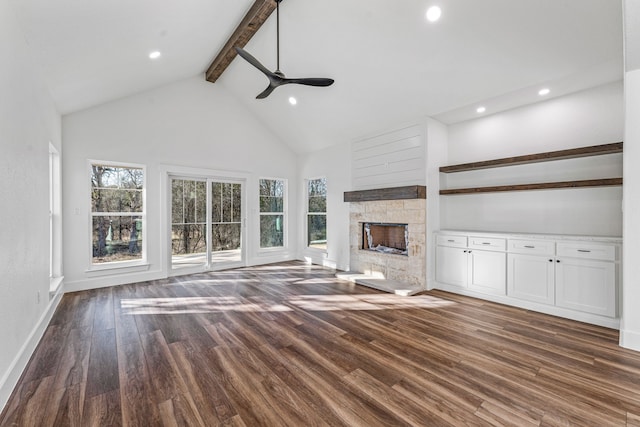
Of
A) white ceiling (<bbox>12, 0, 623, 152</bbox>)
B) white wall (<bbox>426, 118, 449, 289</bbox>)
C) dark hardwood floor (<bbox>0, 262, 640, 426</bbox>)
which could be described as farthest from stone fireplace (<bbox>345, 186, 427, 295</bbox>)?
white ceiling (<bbox>12, 0, 623, 152</bbox>)

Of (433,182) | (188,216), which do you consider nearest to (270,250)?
(188,216)

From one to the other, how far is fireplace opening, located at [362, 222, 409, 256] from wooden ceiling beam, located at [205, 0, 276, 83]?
3.75 metres

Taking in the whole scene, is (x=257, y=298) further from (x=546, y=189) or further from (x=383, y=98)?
(x=546, y=189)

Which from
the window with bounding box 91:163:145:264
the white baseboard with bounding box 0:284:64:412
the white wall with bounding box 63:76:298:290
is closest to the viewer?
the white baseboard with bounding box 0:284:64:412

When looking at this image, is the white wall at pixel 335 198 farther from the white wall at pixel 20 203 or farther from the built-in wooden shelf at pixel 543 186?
the white wall at pixel 20 203

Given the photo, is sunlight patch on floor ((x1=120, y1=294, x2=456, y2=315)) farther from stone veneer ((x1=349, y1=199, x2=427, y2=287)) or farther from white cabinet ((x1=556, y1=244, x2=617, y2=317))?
white cabinet ((x1=556, y1=244, x2=617, y2=317))

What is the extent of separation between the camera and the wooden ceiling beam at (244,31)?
369 cm

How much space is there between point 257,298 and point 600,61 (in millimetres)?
4942

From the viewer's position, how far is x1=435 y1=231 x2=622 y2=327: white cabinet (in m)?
3.13

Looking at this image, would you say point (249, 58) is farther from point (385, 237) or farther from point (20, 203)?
point (385, 237)

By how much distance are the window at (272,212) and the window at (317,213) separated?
0.69 m

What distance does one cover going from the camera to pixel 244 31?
161 inches

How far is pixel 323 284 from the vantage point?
498cm

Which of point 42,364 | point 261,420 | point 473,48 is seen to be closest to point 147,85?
point 42,364
